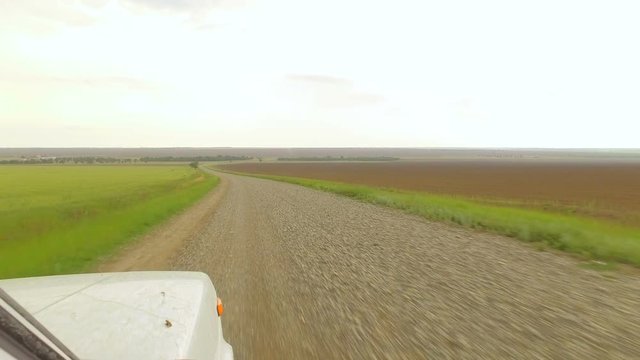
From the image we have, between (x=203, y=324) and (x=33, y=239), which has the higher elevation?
(x=203, y=324)

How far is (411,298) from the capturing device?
6254 mm

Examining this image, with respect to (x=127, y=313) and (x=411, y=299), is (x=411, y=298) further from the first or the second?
(x=127, y=313)

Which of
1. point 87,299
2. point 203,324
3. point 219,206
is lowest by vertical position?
point 219,206

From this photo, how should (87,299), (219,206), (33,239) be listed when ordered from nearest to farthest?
(87,299) → (33,239) → (219,206)

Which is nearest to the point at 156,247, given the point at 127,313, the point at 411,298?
the point at 411,298

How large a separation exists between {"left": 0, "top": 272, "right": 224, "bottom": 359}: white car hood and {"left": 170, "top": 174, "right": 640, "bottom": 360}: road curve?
6.61ft

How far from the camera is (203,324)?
2.38 metres

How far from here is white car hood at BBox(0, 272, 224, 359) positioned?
191cm

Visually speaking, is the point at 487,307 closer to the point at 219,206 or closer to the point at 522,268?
the point at 522,268

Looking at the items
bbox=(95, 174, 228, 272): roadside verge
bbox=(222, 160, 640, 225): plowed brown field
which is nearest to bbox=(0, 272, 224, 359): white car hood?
bbox=(95, 174, 228, 272): roadside verge

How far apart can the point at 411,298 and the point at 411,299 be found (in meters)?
0.05

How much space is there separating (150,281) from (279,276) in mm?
4949

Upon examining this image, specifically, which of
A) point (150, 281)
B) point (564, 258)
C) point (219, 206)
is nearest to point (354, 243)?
point (564, 258)

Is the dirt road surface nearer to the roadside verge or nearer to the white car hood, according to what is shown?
the roadside verge
